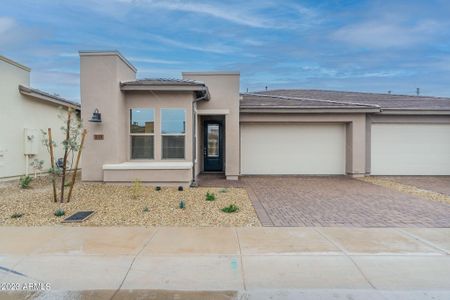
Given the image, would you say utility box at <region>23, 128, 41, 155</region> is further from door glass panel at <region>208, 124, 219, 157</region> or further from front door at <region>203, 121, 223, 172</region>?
door glass panel at <region>208, 124, 219, 157</region>

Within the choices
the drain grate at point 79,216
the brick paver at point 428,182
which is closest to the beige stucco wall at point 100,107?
the drain grate at point 79,216

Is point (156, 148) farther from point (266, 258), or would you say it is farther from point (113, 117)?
point (266, 258)

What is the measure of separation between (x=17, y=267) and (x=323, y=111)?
506 inches

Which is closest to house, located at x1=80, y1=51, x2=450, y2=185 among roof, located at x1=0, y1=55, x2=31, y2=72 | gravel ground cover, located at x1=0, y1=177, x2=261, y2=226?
gravel ground cover, located at x1=0, y1=177, x2=261, y2=226

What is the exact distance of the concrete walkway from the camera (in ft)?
11.7

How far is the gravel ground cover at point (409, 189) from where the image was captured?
30.4 feet

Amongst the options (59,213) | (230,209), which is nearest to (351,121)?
(230,209)

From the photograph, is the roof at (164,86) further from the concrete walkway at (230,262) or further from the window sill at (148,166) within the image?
the concrete walkway at (230,262)

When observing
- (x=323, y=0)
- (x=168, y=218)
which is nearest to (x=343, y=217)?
(x=168, y=218)

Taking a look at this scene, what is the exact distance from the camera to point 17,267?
418cm

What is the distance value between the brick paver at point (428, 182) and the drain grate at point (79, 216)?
36.3 ft

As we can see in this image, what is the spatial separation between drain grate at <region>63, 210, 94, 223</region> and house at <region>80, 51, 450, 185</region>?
4222 mm

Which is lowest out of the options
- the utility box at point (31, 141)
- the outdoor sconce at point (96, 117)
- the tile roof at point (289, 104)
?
the utility box at point (31, 141)

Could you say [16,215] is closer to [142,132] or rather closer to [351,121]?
[142,132]
